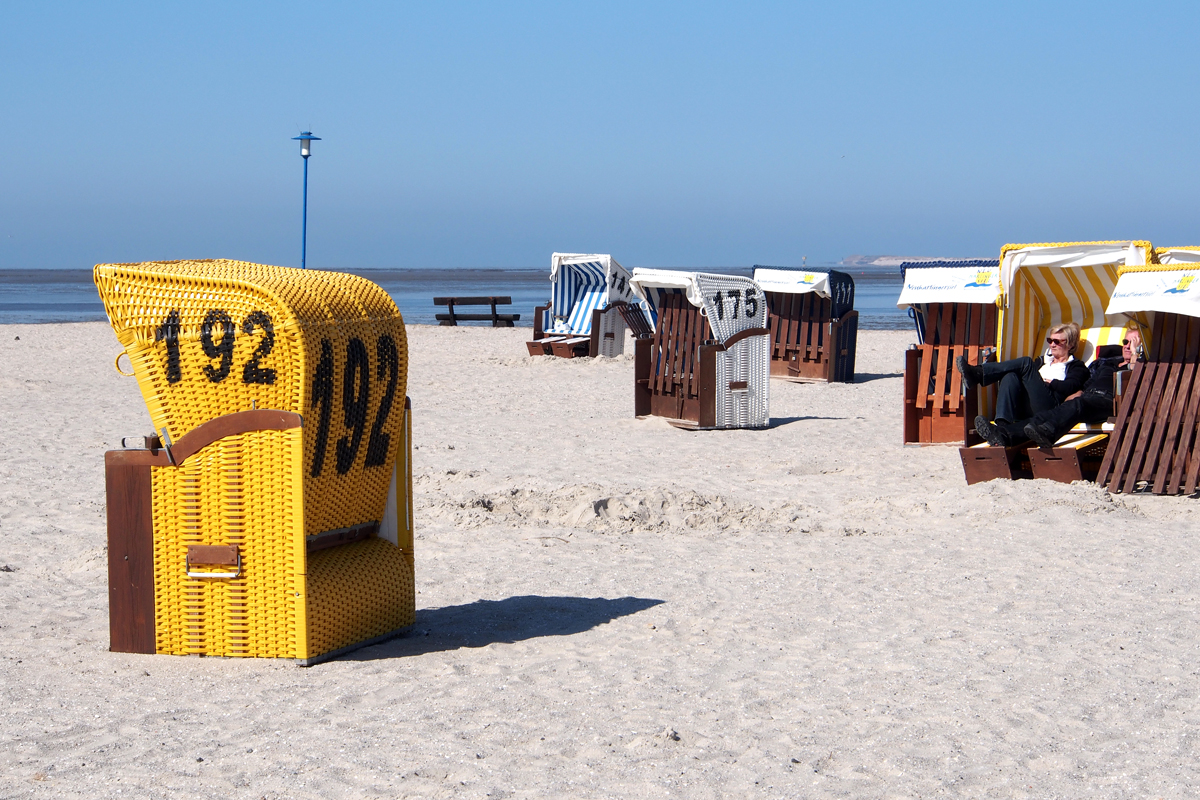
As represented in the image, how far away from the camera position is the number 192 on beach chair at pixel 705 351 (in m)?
11.5

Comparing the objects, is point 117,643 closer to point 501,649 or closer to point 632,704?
point 501,649

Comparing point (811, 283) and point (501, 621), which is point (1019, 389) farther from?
point (811, 283)

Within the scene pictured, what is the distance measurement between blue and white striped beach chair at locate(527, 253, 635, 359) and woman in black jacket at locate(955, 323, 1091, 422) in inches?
433

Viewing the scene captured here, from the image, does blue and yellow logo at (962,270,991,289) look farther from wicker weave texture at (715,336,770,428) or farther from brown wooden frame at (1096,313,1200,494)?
brown wooden frame at (1096,313,1200,494)

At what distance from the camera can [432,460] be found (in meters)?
9.63

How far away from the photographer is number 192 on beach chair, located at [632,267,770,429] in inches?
453

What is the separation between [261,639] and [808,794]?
2117 mm

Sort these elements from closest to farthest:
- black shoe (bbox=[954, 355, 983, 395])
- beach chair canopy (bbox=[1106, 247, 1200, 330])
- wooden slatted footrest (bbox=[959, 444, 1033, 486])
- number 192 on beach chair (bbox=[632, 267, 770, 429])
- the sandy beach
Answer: the sandy beach
beach chair canopy (bbox=[1106, 247, 1200, 330])
wooden slatted footrest (bbox=[959, 444, 1033, 486])
black shoe (bbox=[954, 355, 983, 395])
number 192 on beach chair (bbox=[632, 267, 770, 429])

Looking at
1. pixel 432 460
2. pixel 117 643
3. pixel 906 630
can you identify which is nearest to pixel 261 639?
pixel 117 643

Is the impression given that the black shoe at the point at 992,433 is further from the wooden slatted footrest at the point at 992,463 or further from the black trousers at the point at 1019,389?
the black trousers at the point at 1019,389

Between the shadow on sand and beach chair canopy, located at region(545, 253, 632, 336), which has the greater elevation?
beach chair canopy, located at region(545, 253, 632, 336)

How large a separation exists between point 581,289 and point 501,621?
1588 centimetres

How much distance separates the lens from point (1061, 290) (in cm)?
987

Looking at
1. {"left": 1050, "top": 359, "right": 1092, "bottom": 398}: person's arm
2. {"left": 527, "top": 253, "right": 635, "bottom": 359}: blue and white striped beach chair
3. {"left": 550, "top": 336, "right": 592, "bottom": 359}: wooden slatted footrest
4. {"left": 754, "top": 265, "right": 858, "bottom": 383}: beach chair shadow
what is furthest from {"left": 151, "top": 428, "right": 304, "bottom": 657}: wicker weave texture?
{"left": 550, "top": 336, "right": 592, "bottom": 359}: wooden slatted footrest
